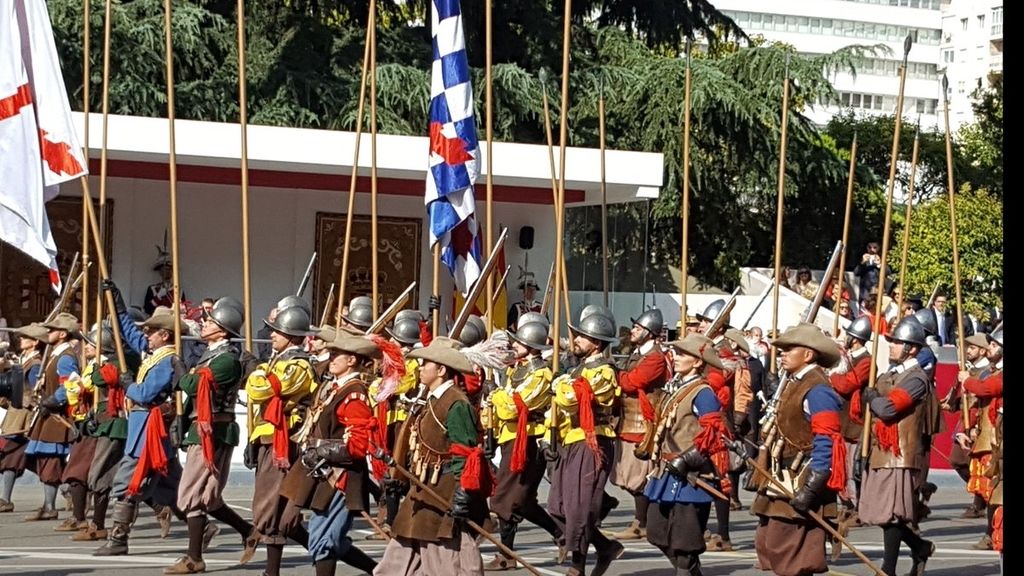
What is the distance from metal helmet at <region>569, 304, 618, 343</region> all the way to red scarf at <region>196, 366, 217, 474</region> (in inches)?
90.8

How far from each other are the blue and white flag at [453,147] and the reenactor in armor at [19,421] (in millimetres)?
3637

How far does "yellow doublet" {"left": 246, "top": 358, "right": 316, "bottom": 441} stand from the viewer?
31.5ft

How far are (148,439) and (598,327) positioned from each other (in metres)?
2.98

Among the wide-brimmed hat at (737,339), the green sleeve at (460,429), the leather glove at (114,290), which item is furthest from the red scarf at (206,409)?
the wide-brimmed hat at (737,339)

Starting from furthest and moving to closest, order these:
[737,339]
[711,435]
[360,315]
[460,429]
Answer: [737,339] < [360,315] < [711,435] < [460,429]

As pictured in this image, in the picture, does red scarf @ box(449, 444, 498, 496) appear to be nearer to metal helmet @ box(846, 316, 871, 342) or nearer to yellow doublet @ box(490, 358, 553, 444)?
yellow doublet @ box(490, 358, 553, 444)

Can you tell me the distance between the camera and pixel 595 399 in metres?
10.6

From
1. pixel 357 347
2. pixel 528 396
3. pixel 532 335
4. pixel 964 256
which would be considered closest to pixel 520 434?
pixel 528 396

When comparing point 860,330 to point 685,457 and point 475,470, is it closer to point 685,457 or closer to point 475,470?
point 685,457

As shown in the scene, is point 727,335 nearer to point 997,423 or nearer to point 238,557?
point 997,423

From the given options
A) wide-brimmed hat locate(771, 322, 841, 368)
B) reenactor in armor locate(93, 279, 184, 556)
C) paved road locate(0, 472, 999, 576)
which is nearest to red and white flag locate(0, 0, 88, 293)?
reenactor in armor locate(93, 279, 184, 556)

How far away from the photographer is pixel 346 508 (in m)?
9.23

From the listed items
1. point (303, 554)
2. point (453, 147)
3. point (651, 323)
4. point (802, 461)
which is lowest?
point (303, 554)
